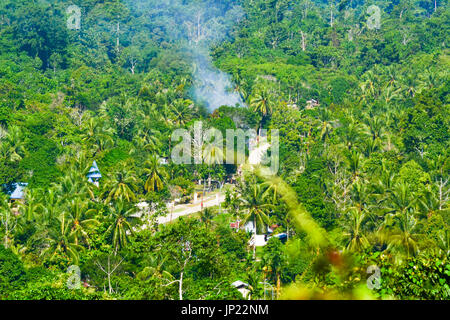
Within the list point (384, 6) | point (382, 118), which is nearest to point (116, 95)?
point (382, 118)

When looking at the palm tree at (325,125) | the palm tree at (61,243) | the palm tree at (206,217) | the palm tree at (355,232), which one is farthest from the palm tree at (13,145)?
the palm tree at (355,232)

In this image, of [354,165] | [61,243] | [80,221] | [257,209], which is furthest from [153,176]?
[354,165]

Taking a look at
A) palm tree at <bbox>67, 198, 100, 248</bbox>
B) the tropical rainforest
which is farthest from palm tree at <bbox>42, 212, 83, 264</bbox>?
palm tree at <bbox>67, 198, 100, 248</bbox>

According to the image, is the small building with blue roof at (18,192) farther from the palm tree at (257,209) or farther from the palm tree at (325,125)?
the palm tree at (325,125)

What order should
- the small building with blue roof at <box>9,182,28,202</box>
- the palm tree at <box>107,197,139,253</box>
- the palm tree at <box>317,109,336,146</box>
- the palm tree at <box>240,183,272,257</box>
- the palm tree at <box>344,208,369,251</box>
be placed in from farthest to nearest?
the palm tree at <box>317,109,336,146</box> → the small building with blue roof at <box>9,182,28,202</box> → the palm tree at <box>240,183,272,257</box> → the palm tree at <box>107,197,139,253</box> → the palm tree at <box>344,208,369,251</box>

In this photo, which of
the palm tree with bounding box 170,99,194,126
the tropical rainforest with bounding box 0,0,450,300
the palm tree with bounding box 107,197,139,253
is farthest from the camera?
the palm tree with bounding box 170,99,194,126

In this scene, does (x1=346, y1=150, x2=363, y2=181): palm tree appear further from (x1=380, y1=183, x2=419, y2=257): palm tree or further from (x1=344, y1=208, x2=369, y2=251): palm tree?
(x1=344, y1=208, x2=369, y2=251): palm tree
